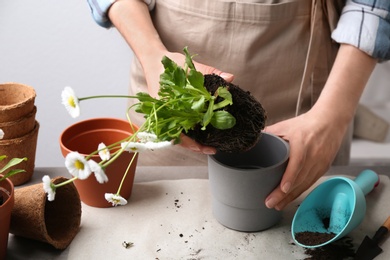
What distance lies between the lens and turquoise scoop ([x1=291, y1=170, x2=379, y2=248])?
0.79 metres

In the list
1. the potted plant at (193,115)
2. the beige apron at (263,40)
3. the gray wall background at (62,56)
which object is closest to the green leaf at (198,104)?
the potted plant at (193,115)

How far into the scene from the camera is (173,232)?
32.2 inches

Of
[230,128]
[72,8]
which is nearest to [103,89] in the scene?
[72,8]

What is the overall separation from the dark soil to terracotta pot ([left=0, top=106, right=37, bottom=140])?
29cm

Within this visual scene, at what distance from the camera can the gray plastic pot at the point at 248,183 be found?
75 centimetres

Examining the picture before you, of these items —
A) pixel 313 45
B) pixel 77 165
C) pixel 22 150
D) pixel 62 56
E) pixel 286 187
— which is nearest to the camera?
pixel 77 165

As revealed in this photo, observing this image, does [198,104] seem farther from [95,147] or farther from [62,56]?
[62,56]

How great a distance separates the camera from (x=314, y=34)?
38.1 inches


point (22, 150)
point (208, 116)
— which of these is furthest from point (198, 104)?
point (22, 150)

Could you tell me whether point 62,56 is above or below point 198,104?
below

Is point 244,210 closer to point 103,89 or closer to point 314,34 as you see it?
point 314,34

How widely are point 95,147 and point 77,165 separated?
35 cm

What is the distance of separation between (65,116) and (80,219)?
39.3 inches

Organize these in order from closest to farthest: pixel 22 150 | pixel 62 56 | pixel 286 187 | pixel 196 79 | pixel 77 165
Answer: pixel 77 165 < pixel 196 79 < pixel 286 187 < pixel 22 150 < pixel 62 56
